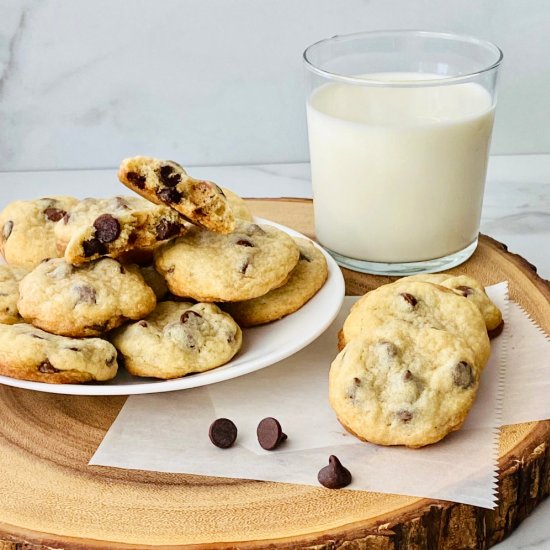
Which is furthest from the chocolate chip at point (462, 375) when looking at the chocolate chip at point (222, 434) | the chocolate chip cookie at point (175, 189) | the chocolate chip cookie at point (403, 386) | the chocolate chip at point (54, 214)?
the chocolate chip at point (54, 214)

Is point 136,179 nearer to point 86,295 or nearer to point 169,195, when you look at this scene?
point 169,195

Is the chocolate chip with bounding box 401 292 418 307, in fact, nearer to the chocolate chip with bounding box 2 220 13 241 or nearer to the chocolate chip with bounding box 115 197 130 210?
the chocolate chip with bounding box 115 197 130 210

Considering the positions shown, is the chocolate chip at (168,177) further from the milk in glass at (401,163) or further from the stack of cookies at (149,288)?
the milk in glass at (401,163)

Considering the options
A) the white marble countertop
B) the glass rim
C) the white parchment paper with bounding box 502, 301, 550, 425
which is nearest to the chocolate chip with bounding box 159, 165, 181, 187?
the glass rim

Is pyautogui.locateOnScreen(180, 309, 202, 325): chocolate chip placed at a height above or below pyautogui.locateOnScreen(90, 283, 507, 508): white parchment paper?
above

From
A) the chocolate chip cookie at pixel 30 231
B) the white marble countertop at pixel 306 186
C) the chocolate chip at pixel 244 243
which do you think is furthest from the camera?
the white marble countertop at pixel 306 186

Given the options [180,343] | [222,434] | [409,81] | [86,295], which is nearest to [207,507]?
[222,434]
